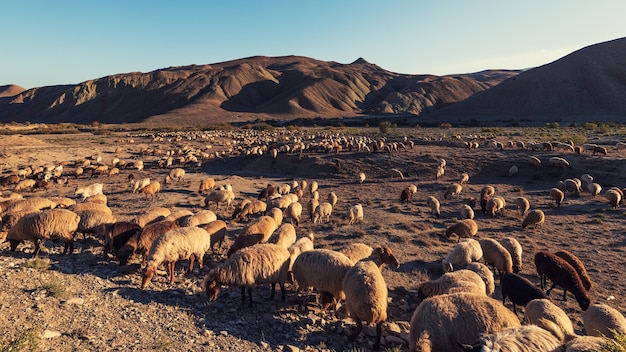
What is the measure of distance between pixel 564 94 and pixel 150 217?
89394 mm

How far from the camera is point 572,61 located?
83.3 meters

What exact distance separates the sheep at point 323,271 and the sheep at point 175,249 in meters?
3.08

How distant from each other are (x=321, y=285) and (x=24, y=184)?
2160 centimetres

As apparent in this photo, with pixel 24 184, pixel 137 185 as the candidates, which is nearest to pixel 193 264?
pixel 137 185

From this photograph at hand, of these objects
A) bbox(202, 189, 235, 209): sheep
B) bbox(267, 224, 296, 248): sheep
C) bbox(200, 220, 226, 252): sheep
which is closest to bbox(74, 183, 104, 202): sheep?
bbox(202, 189, 235, 209): sheep

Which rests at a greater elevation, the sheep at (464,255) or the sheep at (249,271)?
the sheep at (249,271)

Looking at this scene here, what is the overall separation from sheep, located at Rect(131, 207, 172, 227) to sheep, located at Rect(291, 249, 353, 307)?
6.66 m

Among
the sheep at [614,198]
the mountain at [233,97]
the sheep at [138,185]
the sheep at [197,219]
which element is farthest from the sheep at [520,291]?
the mountain at [233,97]

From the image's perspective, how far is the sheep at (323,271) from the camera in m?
7.56

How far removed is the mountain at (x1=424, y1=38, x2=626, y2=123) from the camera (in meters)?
70.4

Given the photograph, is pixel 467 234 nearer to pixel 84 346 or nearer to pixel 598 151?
pixel 84 346

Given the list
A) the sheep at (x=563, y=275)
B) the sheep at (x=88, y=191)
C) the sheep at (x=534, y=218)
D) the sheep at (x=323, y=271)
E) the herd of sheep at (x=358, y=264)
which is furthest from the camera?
the sheep at (x=88, y=191)

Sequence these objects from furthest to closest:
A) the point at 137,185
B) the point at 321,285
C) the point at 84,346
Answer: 1. the point at 137,185
2. the point at 321,285
3. the point at 84,346

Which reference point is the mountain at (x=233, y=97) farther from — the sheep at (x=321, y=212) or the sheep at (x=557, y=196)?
the sheep at (x=557, y=196)
